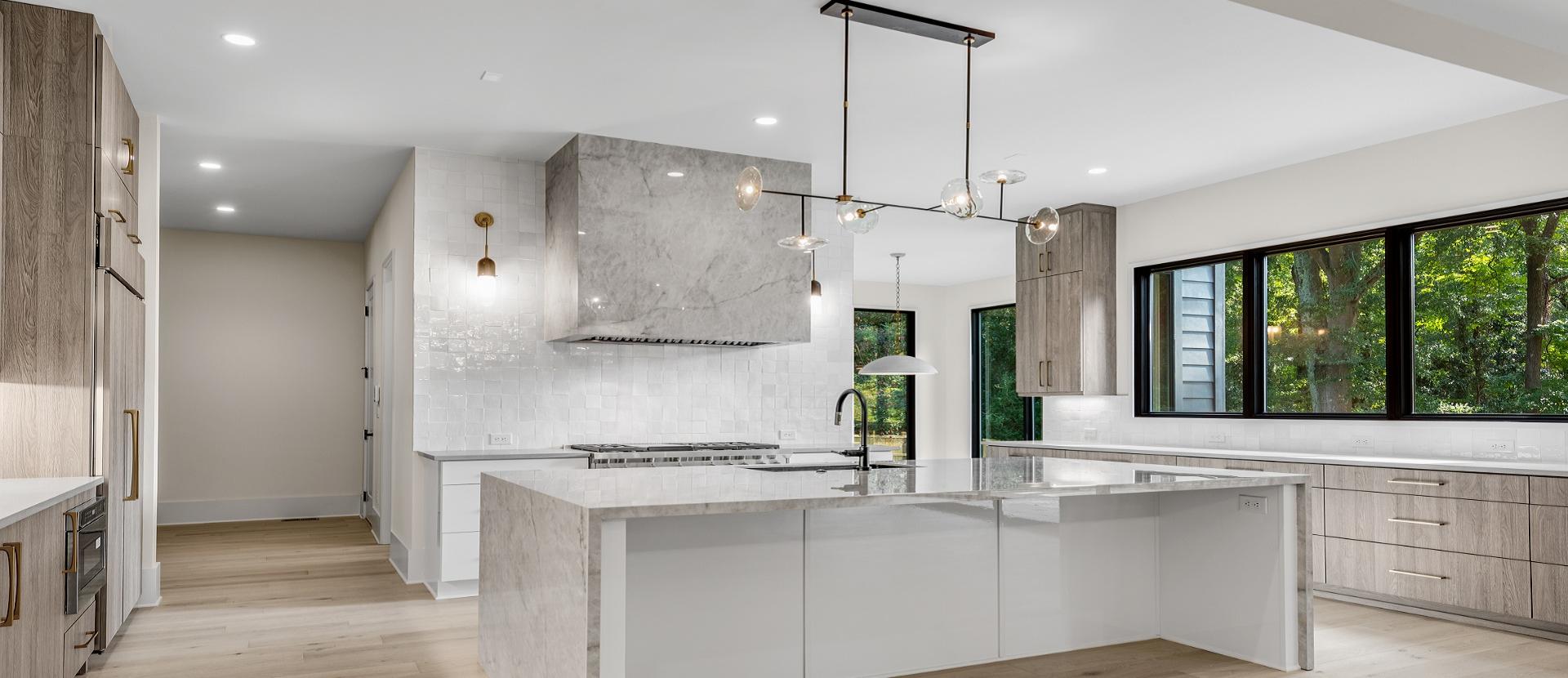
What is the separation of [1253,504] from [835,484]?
1843mm

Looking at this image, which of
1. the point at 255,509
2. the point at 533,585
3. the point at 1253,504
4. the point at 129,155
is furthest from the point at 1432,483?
the point at 255,509

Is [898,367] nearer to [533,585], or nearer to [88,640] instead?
[533,585]

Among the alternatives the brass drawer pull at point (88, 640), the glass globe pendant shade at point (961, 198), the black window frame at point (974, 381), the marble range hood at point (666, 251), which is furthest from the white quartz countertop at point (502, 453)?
the black window frame at point (974, 381)

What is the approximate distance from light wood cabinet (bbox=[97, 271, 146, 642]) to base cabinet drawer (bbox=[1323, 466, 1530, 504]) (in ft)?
18.0

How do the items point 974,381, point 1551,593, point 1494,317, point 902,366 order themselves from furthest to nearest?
point 974,381, point 902,366, point 1494,317, point 1551,593

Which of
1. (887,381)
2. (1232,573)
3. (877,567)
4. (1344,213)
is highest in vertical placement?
(1344,213)

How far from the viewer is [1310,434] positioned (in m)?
5.82

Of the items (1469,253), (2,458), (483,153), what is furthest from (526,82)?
(1469,253)

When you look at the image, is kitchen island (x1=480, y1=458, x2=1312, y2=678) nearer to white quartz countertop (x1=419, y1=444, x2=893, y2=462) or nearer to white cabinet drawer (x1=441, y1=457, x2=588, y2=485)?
white quartz countertop (x1=419, y1=444, x2=893, y2=462)

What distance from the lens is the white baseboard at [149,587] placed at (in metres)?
4.89

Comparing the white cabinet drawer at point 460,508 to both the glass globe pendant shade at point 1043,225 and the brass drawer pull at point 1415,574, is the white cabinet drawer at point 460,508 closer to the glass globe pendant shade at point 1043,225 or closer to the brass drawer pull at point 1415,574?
the glass globe pendant shade at point 1043,225

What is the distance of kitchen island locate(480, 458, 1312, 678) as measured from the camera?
9.11 feet

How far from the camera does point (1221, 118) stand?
4926 mm

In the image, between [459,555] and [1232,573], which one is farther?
[459,555]
